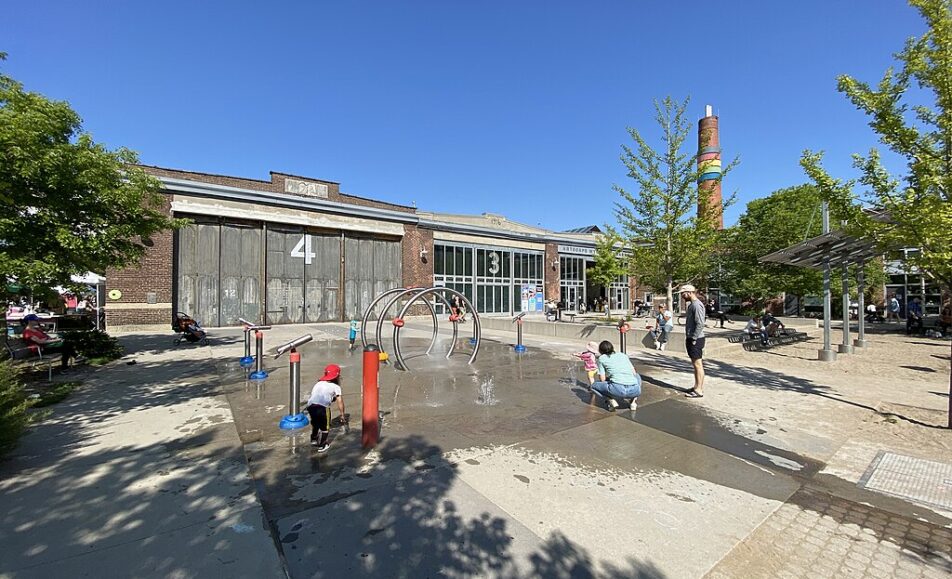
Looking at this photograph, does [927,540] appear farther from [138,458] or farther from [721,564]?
[138,458]

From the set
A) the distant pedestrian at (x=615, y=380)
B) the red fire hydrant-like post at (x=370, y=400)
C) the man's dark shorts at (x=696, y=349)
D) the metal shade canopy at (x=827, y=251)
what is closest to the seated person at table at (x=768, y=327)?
the metal shade canopy at (x=827, y=251)

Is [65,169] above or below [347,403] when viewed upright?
above

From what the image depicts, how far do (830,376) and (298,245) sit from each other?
22.3 metres

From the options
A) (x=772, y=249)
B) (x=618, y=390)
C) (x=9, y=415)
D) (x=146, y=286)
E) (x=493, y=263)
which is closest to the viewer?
(x=9, y=415)

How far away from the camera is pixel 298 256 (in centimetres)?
2238

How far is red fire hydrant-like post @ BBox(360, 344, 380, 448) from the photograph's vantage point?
4.36 m

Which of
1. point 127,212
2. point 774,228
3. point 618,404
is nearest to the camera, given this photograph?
point 618,404

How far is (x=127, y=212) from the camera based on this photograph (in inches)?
373

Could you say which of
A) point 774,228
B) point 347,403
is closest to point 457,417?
point 347,403

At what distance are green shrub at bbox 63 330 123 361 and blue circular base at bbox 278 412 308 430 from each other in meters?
7.89

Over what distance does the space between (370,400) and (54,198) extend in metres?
8.23

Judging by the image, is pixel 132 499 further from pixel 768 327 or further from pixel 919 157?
pixel 768 327

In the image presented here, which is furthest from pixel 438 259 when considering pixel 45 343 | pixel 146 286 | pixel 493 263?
pixel 45 343

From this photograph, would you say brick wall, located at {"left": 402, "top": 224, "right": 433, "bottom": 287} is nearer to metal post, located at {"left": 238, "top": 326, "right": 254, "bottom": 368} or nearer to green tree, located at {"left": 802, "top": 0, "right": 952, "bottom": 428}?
metal post, located at {"left": 238, "top": 326, "right": 254, "bottom": 368}
